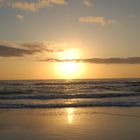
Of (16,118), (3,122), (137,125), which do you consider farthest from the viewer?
(16,118)

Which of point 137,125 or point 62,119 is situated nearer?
point 137,125

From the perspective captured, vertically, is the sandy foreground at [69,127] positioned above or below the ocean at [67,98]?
below

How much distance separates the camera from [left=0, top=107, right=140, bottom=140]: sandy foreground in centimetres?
813

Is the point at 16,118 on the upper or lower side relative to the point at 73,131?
upper

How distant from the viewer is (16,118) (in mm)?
11367

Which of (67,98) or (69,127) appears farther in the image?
(67,98)

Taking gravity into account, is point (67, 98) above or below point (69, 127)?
above

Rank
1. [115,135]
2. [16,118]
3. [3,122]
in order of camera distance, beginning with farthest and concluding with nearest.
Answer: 1. [16,118]
2. [3,122]
3. [115,135]

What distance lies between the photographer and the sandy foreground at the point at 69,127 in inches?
320

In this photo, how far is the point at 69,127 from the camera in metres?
9.35

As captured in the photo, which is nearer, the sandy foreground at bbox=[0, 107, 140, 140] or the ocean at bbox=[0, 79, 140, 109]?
the sandy foreground at bbox=[0, 107, 140, 140]

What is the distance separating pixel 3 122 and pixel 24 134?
2309 millimetres

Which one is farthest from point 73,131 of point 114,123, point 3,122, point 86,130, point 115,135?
point 3,122

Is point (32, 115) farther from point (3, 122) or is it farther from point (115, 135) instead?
point (115, 135)
